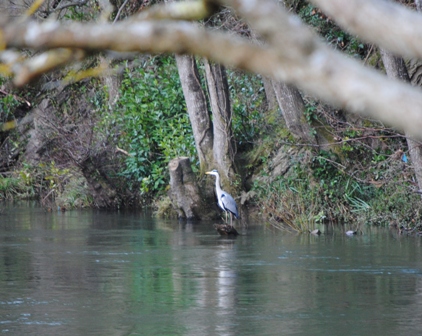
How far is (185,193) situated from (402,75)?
5801 millimetres

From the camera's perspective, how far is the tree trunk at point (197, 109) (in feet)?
65.1

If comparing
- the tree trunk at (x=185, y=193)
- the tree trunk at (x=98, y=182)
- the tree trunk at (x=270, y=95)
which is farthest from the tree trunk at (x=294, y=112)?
the tree trunk at (x=98, y=182)

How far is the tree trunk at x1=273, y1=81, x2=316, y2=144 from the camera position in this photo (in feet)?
59.8

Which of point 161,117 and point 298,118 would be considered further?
point 161,117

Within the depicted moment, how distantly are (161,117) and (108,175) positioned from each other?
1.97 meters

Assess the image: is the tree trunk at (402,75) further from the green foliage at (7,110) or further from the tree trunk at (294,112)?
the green foliage at (7,110)

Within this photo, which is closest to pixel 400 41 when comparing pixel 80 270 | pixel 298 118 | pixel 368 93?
Result: pixel 368 93

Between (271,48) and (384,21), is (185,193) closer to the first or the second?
(271,48)

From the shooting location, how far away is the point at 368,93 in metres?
2.58

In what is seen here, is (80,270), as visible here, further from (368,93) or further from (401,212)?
(368,93)

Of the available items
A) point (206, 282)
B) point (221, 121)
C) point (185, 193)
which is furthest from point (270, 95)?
point (206, 282)

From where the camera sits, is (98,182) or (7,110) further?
(7,110)

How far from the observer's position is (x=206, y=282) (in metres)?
10.7

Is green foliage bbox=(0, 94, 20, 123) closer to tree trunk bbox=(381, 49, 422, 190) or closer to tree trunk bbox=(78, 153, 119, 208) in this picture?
tree trunk bbox=(78, 153, 119, 208)
